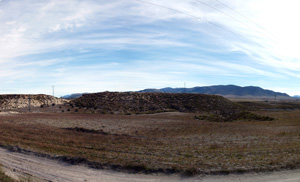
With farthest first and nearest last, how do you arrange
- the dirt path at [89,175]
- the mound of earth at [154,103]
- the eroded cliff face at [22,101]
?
the eroded cliff face at [22,101] → the mound of earth at [154,103] → the dirt path at [89,175]

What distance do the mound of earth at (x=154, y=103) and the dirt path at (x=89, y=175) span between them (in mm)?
51018

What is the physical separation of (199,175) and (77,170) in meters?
5.52

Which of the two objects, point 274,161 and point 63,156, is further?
point 63,156

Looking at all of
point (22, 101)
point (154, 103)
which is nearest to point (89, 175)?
point (154, 103)

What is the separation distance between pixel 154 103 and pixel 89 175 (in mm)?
62481

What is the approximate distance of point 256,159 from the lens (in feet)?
36.6

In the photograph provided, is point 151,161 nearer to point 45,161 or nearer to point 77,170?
point 77,170

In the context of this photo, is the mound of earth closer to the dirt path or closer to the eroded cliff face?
the eroded cliff face

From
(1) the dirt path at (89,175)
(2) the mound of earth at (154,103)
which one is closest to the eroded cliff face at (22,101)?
(2) the mound of earth at (154,103)

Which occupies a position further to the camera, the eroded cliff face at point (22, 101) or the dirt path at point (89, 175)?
the eroded cliff face at point (22, 101)

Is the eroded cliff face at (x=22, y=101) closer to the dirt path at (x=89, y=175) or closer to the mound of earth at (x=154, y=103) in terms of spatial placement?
the mound of earth at (x=154, y=103)

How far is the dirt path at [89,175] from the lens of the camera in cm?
891

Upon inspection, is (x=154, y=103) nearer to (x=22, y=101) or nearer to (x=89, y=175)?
(x=22, y=101)

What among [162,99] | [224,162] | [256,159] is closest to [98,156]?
[224,162]
